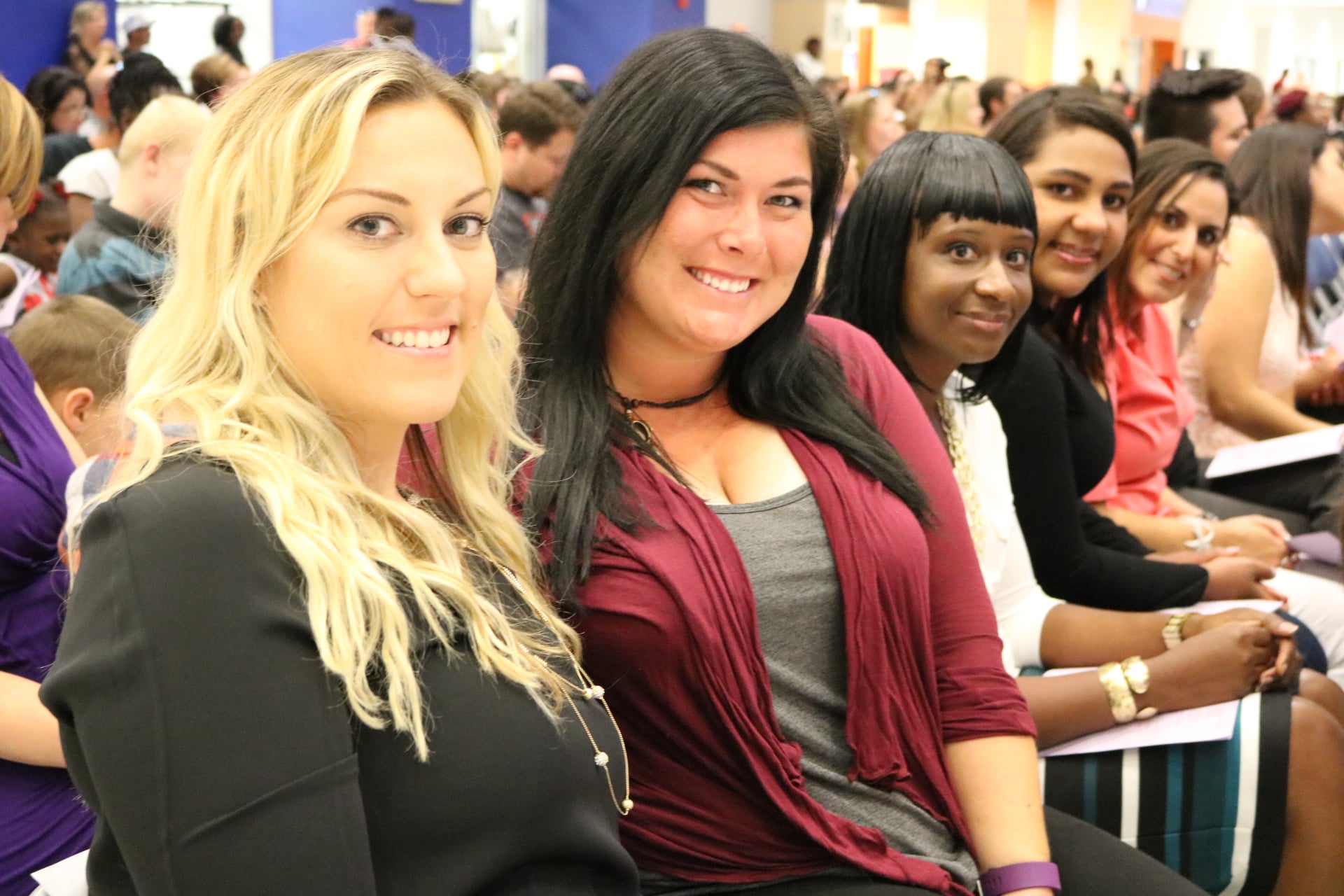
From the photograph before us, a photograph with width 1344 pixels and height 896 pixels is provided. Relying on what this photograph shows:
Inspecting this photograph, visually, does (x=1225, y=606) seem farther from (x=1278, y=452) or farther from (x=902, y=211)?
(x=902, y=211)

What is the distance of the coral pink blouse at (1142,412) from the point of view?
115 inches

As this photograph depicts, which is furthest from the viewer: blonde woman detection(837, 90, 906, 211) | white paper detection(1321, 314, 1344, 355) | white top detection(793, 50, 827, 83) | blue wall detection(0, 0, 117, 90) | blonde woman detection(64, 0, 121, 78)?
white top detection(793, 50, 827, 83)

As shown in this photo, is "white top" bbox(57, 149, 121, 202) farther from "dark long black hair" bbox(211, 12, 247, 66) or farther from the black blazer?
the black blazer

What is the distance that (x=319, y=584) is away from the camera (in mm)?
1041

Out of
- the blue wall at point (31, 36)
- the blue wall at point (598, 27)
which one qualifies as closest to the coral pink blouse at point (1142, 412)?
the blue wall at point (31, 36)

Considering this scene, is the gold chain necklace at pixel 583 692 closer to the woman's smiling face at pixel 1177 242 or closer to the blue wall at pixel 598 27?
the woman's smiling face at pixel 1177 242

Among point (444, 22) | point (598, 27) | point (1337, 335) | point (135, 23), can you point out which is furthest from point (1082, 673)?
point (598, 27)

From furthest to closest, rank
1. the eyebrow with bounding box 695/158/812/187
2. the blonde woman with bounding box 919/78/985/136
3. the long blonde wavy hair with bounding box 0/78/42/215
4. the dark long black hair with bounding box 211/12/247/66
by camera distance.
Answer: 1. the dark long black hair with bounding box 211/12/247/66
2. the blonde woman with bounding box 919/78/985/136
3. the long blonde wavy hair with bounding box 0/78/42/215
4. the eyebrow with bounding box 695/158/812/187

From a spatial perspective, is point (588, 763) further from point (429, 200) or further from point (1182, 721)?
point (1182, 721)

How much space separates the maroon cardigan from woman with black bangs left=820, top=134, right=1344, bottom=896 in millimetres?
517

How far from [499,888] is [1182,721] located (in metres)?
1.34

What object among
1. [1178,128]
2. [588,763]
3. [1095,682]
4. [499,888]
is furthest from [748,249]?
[1178,128]

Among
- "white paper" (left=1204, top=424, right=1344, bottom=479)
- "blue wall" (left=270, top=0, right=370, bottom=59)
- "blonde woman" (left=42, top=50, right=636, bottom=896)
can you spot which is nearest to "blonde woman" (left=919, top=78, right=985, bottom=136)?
"white paper" (left=1204, top=424, right=1344, bottom=479)

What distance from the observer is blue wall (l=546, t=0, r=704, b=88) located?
567 inches
